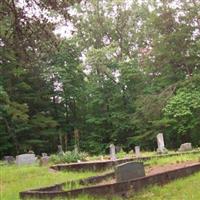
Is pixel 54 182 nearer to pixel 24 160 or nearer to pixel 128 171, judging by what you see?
pixel 128 171

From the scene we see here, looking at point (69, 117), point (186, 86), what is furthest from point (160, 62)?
point (69, 117)

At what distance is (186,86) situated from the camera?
31984 mm

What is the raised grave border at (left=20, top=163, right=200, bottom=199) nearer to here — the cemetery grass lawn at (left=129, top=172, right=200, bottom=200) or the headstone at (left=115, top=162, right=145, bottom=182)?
the cemetery grass lawn at (left=129, top=172, right=200, bottom=200)

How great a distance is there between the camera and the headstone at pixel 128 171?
11.4m

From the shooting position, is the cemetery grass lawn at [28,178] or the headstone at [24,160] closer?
the cemetery grass lawn at [28,178]

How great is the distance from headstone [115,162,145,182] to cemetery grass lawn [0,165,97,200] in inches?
99.1

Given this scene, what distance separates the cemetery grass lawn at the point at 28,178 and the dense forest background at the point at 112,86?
12.0m

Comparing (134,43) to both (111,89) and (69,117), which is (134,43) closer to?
(111,89)

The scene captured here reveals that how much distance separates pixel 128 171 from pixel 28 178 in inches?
201

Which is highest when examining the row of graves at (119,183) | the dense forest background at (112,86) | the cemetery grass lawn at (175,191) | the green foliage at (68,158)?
the dense forest background at (112,86)

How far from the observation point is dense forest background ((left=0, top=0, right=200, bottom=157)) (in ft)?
107

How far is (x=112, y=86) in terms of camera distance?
39.5 m

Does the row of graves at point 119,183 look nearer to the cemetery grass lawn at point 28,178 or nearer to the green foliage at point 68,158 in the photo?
the cemetery grass lawn at point 28,178

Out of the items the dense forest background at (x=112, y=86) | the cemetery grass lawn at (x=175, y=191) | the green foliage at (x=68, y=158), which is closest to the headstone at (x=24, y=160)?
the green foliage at (x=68, y=158)
